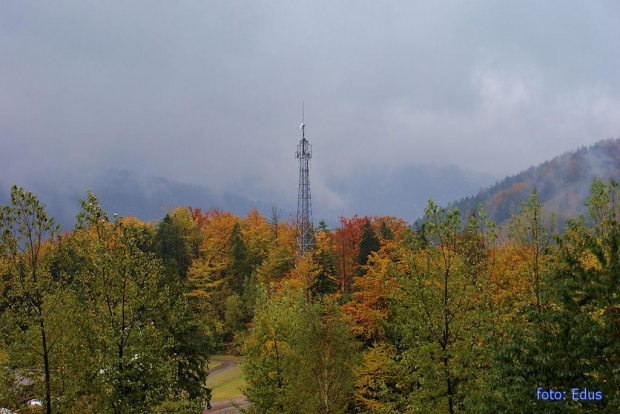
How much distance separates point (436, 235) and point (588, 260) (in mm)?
5912

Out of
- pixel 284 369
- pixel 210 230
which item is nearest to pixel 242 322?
pixel 210 230

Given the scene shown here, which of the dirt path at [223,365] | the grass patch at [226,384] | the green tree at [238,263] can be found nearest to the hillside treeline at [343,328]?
the grass patch at [226,384]

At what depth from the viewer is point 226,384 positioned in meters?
45.6

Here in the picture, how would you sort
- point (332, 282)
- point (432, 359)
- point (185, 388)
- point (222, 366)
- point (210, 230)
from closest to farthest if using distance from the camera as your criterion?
point (432, 359) → point (185, 388) → point (332, 282) → point (222, 366) → point (210, 230)

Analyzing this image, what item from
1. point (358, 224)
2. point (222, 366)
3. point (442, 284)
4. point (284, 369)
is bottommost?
point (222, 366)

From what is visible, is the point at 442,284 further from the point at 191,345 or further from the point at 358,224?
the point at 358,224

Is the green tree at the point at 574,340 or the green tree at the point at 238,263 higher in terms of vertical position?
the green tree at the point at 238,263

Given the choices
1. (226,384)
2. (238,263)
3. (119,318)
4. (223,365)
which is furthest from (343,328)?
(238,263)

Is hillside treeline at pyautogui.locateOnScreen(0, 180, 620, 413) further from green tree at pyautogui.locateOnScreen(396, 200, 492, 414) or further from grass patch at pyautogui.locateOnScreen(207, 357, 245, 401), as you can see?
grass patch at pyautogui.locateOnScreen(207, 357, 245, 401)

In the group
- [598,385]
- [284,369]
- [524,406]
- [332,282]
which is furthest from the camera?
[332,282]

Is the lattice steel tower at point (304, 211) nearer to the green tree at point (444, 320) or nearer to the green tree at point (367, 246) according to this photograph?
the green tree at point (367, 246)

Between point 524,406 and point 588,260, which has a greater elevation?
point 588,260

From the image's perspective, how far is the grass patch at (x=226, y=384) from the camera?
4191 cm

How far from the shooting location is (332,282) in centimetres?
3978
